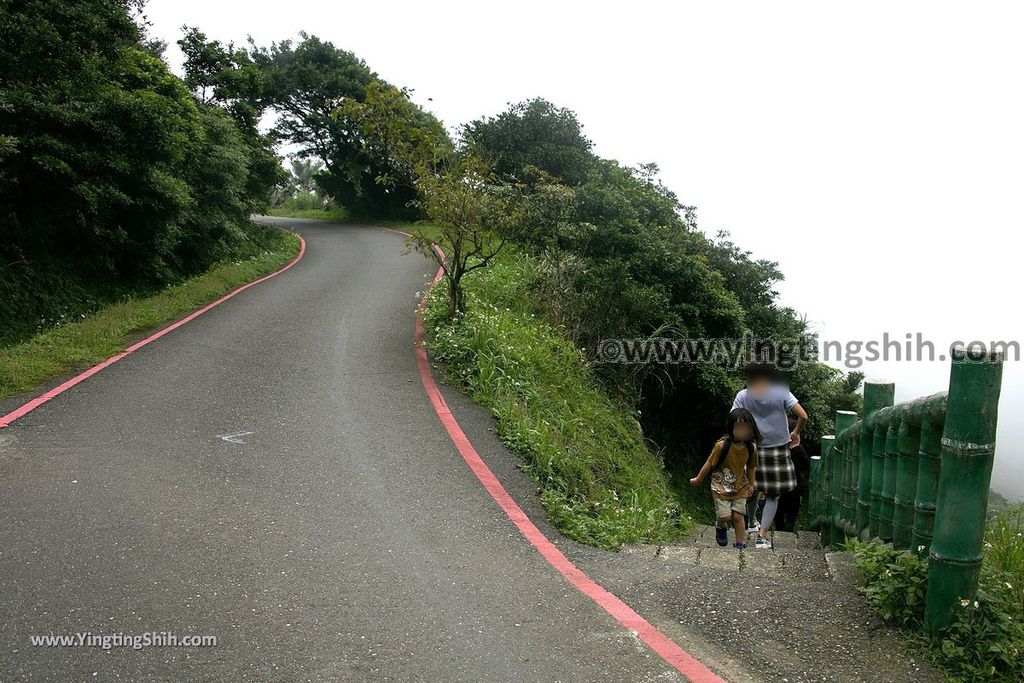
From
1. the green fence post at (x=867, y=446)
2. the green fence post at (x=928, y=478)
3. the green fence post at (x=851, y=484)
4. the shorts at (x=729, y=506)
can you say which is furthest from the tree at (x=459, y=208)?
the green fence post at (x=928, y=478)

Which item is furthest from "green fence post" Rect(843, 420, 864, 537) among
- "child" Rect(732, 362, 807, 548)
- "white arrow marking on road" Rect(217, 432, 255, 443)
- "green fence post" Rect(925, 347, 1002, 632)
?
"white arrow marking on road" Rect(217, 432, 255, 443)

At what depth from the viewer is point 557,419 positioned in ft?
26.2

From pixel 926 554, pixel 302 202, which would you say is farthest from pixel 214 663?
pixel 302 202

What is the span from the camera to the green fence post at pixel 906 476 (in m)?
4.11

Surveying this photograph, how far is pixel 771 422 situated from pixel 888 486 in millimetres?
1598

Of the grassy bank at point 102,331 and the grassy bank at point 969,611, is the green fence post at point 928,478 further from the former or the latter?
the grassy bank at point 102,331

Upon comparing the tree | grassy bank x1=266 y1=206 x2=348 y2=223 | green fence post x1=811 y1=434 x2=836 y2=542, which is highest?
grassy bank x1=266 y1=206 x2=348 y2=223

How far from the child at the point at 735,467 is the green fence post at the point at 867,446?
0.76 metres

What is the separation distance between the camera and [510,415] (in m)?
7.62

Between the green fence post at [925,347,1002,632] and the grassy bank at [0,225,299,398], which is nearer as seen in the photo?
the green fence post at [925,347,1002,632]

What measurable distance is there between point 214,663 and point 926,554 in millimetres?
3547

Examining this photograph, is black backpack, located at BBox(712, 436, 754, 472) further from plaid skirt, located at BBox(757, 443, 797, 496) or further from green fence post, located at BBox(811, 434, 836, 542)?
green fence post, located at BBox(811, 434, 836, 542)

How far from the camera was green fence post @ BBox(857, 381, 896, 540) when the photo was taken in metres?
4.98

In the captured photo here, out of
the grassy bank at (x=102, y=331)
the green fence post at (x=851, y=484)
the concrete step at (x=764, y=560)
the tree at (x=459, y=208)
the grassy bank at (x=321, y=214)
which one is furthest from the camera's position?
the grassy bank at (x=321, y=214)
